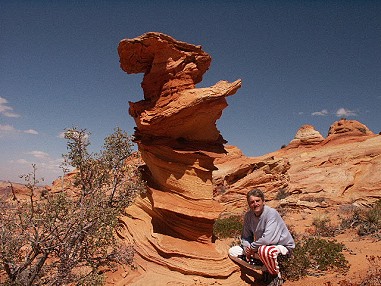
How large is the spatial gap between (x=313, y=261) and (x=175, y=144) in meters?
4.47

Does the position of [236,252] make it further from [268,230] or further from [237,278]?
[268,230]

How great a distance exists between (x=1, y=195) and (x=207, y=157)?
4.53m

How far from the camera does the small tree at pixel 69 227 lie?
498 cm

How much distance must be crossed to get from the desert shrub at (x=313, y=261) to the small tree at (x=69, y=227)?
135 inches

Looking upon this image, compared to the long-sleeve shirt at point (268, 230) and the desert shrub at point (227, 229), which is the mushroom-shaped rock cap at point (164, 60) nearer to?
the long-sleeve shirt at point (268, 230)

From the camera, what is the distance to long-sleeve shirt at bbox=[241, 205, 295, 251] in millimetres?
5277

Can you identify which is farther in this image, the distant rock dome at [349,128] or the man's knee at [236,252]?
the distant rock dome at [349,128]

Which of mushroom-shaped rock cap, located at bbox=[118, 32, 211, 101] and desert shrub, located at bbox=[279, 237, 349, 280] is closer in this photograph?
desert shrub, located at bbox=[279, 237, 349, 280]

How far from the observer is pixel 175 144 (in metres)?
7.92

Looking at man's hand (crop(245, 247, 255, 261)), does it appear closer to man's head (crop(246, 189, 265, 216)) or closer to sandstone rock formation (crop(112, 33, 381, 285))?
man's head (crop(246, 189, 265, 216))

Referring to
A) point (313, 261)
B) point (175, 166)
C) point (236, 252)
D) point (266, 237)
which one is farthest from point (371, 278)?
point (175, 166)

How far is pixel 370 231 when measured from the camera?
30.9 ft

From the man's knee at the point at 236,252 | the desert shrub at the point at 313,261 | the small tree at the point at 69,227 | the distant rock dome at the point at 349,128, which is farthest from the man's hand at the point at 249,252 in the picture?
the distant rock dome at the point at 349,128

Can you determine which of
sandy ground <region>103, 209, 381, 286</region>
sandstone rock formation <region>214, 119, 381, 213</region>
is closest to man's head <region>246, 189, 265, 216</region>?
sandy ground <region>103, 209, 381, 286</region>
